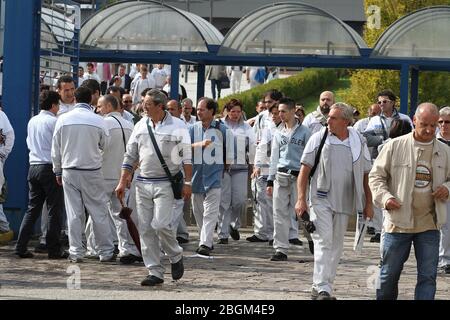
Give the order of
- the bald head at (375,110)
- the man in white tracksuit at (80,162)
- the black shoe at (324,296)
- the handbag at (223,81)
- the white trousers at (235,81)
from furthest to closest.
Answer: the white trousers at (235,81) → the handbag at (223,81) → the bald head at (375,110) → the man in white tracksuit at (80,162) → the black shoe at (324,296)

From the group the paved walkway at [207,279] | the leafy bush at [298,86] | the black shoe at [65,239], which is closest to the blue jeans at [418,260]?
the paved walkway at [207,279]

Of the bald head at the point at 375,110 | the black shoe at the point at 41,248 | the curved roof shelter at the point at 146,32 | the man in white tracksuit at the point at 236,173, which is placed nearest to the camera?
the black shoe at the point at 41,248

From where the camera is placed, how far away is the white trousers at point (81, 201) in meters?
13.6

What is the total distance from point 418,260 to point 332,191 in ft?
5.05

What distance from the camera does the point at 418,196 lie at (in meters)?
9.93

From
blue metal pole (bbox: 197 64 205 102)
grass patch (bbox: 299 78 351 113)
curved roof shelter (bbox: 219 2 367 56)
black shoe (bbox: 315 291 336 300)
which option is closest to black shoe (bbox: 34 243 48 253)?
black shoe (bbox: 315 291 336 300)

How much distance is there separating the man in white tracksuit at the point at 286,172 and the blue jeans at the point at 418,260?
4590mm

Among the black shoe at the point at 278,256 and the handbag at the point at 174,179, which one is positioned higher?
the handbag at the point at 174,179

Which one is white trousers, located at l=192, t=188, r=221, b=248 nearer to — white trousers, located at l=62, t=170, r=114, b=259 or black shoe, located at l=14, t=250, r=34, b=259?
white trousers, located at l=62, t=170, r=114, b=259

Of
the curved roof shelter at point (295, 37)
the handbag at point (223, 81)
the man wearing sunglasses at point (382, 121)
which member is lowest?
the man wearing sunglasses at point (382, 121)

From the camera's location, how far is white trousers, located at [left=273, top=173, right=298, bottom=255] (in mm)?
14672

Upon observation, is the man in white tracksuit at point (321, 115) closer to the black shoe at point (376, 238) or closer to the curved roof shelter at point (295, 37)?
the black shoe at point (376, 238)

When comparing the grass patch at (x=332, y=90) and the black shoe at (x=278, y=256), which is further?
the grass patch at (x=332, y=90)
